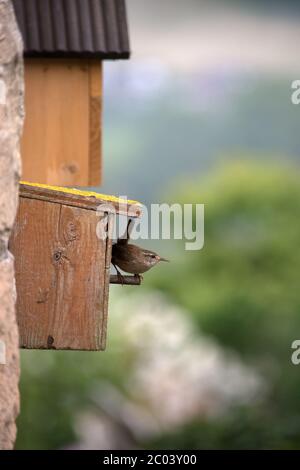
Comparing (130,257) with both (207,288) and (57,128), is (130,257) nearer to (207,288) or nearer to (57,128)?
(57,128)

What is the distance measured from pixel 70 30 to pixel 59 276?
63.3 inches

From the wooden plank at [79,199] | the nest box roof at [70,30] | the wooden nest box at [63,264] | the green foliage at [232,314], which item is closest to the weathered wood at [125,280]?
the wooden nest box at [63,264]

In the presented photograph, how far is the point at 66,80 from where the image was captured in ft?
15.5

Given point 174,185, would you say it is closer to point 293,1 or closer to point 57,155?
point 293,1

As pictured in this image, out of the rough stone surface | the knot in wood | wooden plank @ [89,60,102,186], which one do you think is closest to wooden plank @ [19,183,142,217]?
the knot in wood

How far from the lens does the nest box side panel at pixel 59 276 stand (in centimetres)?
336

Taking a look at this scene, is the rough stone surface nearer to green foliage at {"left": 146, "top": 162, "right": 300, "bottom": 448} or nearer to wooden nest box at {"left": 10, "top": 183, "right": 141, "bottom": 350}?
wooden nest box at {"left": 10, "top": 183, "right": 141, "bottom": 350}

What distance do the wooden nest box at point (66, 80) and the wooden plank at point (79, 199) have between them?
131cm

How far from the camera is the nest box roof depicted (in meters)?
4.58

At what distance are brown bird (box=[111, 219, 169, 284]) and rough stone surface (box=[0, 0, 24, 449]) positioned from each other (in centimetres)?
93

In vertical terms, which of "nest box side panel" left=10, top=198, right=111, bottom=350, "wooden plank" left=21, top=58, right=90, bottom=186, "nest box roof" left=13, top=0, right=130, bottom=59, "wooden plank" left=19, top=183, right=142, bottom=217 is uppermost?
"nest box roof" left=13, top=0, right=130, bottom=59

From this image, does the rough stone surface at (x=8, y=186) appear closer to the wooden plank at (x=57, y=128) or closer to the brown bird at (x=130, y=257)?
the brown bird at (x=130, y=257)

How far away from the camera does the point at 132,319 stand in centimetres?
837

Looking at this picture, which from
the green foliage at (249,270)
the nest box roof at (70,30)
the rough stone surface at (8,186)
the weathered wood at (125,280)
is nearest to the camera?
the rough stone surface at (8,186)
